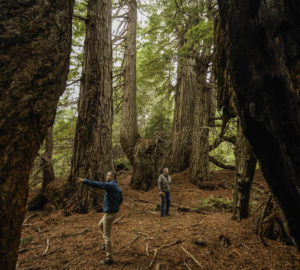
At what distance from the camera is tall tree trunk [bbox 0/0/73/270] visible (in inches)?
62.9

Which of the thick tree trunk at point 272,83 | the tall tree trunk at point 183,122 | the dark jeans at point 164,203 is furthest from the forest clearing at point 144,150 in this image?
the tall tree trunk at point 183,122

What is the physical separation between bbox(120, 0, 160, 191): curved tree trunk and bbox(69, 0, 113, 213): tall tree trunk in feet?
7.48

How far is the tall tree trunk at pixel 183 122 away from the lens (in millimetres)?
10438

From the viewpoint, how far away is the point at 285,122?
4.34 ft

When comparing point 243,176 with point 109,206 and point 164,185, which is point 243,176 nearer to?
point 164,185

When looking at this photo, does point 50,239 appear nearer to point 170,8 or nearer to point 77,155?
point 77,155

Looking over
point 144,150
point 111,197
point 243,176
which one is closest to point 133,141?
point 144,150

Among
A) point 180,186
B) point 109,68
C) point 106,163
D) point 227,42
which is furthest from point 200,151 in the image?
point 227,42

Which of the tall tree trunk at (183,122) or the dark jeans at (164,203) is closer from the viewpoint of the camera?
the dark jeans at (164,203)

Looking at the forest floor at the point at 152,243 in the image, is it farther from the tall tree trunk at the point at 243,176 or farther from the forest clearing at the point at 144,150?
the tall tree trunk at the point at 243,176

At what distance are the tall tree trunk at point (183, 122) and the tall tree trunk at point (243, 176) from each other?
5.85 meters

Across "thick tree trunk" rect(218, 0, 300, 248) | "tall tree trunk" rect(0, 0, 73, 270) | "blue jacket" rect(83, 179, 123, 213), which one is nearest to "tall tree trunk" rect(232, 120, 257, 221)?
"blue jacket" rect(83, 179, 123, 213)

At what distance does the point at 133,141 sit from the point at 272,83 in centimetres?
785

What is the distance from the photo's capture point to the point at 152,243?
4.02 meters
